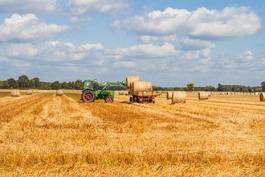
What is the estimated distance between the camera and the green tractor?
45438mm

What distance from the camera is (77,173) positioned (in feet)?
28.4

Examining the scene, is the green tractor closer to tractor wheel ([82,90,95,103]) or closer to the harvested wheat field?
tractor wheel ([82,90,95,103])

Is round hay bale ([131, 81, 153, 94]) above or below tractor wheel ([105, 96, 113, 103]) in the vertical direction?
above

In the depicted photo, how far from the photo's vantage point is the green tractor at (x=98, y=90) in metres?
45.4

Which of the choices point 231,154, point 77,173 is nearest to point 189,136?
point 231,154

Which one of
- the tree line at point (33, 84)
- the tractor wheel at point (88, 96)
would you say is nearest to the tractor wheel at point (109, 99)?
the tractor wheel at point (88, 96)

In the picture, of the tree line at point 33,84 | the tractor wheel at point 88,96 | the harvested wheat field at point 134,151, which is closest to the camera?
the harvested wheat field at point 134,151

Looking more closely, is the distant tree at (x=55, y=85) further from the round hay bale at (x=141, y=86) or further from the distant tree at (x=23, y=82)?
the round hay bale at (x=141, y=86)

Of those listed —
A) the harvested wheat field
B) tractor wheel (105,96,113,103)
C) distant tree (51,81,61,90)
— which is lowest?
the harvested wheat field

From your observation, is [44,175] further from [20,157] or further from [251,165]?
[251,165]

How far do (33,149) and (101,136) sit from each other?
3.65m

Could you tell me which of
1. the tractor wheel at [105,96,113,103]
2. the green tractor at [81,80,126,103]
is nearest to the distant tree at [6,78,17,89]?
the green tractor at [81,80,126,103]

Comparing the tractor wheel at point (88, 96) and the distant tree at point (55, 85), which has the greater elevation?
the distant tree at point (55, 85)

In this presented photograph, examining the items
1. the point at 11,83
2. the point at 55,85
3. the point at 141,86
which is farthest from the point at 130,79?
the point at 11,83
